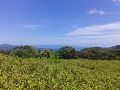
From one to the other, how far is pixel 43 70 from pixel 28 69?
3.24 ft

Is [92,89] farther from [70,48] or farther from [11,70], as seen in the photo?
[70,48]

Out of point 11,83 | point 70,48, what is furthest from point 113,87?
point 70,48

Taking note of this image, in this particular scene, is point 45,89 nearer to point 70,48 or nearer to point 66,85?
point 66,85

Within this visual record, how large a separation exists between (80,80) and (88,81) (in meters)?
0.50

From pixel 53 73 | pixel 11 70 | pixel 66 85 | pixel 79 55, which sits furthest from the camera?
pixel 79 55

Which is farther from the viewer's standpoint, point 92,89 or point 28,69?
point 28,69

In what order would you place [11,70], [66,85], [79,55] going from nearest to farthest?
[66,85] < [11,70] < [79,55]

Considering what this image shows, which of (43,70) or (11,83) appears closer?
(11,83)

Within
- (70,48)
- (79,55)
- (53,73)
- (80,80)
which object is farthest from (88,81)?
(70,48)

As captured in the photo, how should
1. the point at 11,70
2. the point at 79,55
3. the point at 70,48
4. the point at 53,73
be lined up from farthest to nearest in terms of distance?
the point at 70,48
the point at 79,55
the point at 53,73
the point at 11,70

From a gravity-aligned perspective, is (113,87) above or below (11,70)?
below

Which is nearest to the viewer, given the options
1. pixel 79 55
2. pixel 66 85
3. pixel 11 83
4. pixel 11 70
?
pixel 11 83

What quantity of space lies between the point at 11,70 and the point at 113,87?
246 inches

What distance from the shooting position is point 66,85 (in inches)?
602
